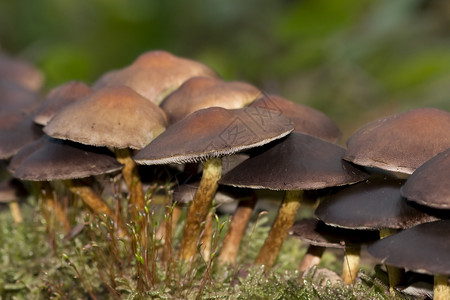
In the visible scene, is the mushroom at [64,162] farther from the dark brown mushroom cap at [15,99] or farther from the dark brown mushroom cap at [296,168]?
the dark brown mushroom cap at [15,99]

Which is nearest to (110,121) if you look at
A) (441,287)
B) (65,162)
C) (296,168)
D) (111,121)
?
(111,121)

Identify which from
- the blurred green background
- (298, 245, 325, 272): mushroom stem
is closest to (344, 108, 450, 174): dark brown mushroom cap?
(298, 245, 325, 272): mushroom stem

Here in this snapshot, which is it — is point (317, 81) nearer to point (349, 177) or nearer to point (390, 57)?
point (390, 57)

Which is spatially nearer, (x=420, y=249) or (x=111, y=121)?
(x=420, y=249)

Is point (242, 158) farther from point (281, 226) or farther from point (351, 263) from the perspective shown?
point (351, 263)

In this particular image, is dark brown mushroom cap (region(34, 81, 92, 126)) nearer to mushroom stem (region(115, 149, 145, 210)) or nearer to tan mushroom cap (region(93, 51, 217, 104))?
tan mushroom cap (region(93, 51, 217, 104))

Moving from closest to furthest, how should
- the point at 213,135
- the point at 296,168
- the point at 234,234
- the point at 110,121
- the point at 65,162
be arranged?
the point at 213,135 < the point at 296,168 < the point at 110,121 < the point at 65,162 < the point at 234,234
